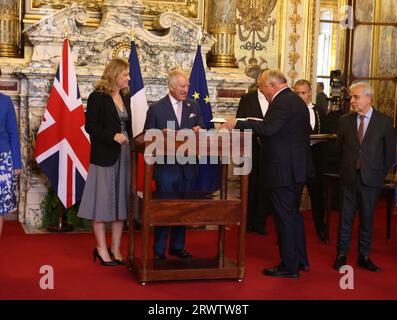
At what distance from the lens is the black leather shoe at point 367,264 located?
20.2ft

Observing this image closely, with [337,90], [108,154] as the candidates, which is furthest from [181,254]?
[337,90]

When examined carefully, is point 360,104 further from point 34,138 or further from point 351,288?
point 34,138

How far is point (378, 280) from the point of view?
5867mm

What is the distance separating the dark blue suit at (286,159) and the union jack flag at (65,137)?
2372 millimetres

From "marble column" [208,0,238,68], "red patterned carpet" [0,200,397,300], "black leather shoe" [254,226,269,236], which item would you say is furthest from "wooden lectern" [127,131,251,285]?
"marble column" [208,0,238,68]

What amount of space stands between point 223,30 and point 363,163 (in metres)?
3.34

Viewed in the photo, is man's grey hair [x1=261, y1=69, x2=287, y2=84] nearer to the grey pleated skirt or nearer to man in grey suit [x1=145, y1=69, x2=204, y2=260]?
man in grey suit [x1=145, y1=69, x2=204, y2=260]

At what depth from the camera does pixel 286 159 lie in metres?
5.72

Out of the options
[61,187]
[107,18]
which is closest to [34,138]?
[61,187]

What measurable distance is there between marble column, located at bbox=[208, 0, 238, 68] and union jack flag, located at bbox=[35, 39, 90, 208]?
2.06 metres

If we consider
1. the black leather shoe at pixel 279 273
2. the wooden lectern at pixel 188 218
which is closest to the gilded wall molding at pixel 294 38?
the wooden lectern at pixel 188 218

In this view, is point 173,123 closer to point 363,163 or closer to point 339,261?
point 363,163

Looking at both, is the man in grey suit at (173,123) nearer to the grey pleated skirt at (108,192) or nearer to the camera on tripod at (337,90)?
the grey pleated skirt at (108,192)

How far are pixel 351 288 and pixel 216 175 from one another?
2.47 metres
